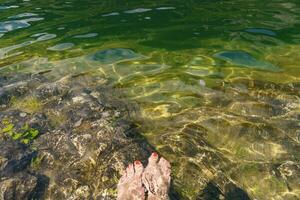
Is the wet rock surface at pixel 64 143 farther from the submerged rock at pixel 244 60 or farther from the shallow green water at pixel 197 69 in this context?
the submerged rock at pixel 244 60

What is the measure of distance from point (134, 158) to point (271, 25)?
783 centimetres

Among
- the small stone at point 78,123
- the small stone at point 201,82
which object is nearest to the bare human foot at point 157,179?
the small stone at point 78,123

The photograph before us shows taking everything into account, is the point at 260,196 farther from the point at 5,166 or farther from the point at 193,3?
the point at 193,3

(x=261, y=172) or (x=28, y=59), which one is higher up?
(x=261, y=172)

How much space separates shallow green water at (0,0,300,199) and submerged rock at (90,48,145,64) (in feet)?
0.09

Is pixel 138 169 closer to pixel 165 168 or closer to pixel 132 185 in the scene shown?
pixel 132 185

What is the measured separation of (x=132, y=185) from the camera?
154 inches

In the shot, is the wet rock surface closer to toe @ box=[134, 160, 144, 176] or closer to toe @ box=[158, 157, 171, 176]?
toe @ box=[134, 160, 144, 176]

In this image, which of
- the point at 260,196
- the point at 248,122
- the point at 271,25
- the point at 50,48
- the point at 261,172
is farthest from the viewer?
the point at 271,25

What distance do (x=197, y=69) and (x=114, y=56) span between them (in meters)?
2.37

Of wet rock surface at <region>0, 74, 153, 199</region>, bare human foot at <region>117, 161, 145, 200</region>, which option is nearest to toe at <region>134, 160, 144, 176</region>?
bare human foot at <region>117, 161, 145, 200</region>

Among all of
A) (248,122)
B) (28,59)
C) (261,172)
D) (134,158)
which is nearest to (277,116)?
(248,122)

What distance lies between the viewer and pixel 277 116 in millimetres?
6168

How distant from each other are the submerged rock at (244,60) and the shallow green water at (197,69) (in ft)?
0.08
